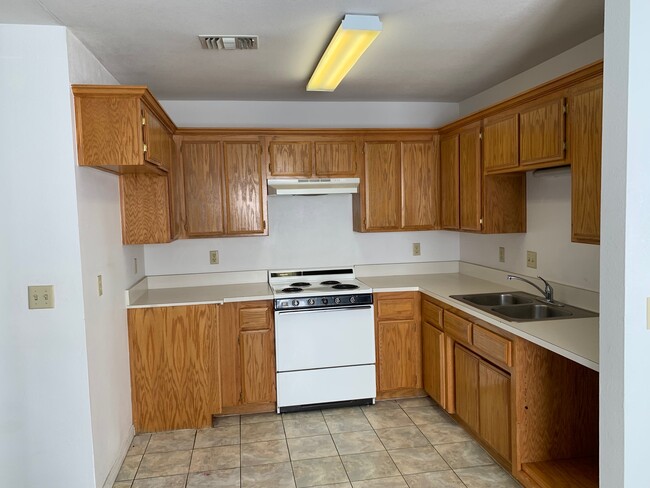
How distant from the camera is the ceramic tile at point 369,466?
2.82 m

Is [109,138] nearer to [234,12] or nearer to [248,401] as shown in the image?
[234,12]

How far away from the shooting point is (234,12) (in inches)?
91.1

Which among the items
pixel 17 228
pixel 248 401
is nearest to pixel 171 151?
pixel 17 228

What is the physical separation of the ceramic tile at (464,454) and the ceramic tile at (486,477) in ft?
0.19

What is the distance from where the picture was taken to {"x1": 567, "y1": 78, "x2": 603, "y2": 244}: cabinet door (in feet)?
7.71

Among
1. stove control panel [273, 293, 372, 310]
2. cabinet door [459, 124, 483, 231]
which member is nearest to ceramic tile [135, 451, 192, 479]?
stove control panel [273, 293, 372, 310]

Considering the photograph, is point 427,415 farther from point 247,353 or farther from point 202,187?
point 202,187

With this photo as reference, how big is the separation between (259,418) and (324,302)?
1.00 metres

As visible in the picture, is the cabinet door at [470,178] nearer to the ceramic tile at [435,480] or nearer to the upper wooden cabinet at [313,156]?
the upper wooden cabinet at [313,156]

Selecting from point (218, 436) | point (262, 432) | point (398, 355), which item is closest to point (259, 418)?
point (262, 432)

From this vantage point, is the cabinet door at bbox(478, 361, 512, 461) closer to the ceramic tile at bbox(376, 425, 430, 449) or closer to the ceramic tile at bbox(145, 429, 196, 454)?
the ceramic tile at bbox(376, 425, 430, 449)

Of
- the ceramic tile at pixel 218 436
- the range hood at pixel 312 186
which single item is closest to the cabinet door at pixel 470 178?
the range hood at pixel 312 186

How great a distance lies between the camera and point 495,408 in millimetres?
2828

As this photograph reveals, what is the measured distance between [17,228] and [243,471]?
6.02 feet
